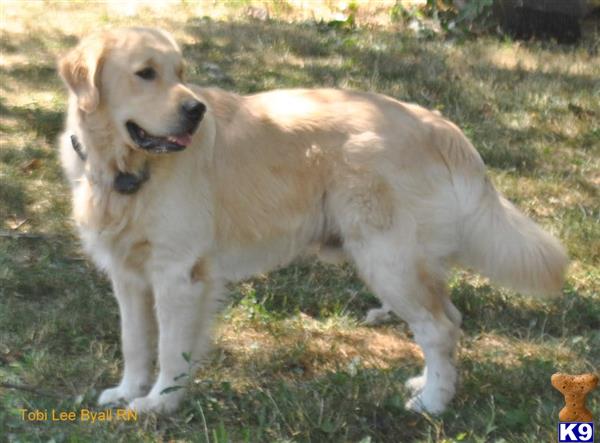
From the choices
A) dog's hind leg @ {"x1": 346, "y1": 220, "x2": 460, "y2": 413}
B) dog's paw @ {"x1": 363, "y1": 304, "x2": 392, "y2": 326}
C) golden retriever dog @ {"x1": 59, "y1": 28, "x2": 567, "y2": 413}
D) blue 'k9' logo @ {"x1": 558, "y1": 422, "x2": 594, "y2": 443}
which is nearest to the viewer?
blue 'k9' logo @ {"x1": 558, "y1": 422, "x2": 594, "y2": 443}

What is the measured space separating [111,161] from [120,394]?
3.38ft

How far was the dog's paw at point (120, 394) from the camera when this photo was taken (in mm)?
4586

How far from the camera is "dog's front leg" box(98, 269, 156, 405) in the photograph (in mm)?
4617

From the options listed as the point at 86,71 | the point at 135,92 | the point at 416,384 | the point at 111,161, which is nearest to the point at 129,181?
the point at 111,161

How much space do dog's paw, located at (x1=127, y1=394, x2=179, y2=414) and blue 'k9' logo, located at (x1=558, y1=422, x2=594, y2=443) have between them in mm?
1574

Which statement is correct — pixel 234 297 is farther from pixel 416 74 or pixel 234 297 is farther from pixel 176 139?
pixel 416 74

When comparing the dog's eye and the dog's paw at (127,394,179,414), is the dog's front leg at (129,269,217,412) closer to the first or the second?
the dog's paw at (127,394,179,414)

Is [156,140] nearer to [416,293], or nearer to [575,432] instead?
[416,293]

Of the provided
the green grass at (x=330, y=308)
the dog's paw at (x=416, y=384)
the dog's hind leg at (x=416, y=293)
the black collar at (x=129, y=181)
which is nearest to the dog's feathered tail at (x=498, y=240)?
the dog's hind leg at (x=416, y=293)

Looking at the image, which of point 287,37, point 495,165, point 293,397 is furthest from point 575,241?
point 287,37

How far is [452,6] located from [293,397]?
704 cm

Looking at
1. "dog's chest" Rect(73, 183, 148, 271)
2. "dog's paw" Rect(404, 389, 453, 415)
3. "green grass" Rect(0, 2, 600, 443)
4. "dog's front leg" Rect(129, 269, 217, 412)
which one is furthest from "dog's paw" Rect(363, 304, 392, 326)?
"dog's chest" Rect(73, 183, 148, 271)

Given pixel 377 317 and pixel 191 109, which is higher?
pixel 191 109

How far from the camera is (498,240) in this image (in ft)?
15.1
